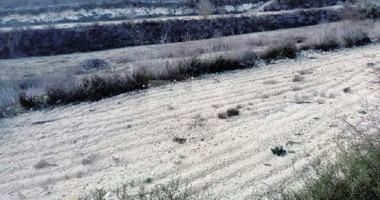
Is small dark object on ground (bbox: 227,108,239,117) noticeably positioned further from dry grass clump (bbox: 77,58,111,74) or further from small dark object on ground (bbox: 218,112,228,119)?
dry grass clump (bbox: 77,58,111,74)

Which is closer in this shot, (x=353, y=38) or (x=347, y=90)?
(x=347, y=90)

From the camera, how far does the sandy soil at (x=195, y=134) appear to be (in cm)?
546

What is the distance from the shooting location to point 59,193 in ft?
17.3

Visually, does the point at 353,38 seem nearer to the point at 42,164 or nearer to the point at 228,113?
the point at 228,113

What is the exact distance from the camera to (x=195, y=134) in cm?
677

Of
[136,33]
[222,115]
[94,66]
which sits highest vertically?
[222,115]

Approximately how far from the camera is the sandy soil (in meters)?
5.46

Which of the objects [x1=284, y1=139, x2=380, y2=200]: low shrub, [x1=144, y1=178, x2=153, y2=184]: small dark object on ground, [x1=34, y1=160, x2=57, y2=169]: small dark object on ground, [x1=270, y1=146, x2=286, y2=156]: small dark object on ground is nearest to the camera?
[x1=284, y1=139, x2=380, y2=200]: low shrub

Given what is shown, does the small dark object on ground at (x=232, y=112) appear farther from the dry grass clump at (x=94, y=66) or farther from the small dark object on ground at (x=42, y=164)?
the dry grass clump at (x=94, y=66)

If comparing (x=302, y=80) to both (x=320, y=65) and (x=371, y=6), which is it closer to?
(x=320, y=65)

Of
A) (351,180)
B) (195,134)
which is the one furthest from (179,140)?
(351,180)

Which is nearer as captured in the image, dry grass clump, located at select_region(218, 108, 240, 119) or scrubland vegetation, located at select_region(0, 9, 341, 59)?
dry grass clump, located at select_region(218, 108, 240, 119)

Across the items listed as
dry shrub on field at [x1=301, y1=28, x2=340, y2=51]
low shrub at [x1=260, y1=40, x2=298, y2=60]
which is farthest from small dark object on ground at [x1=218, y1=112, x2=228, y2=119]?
dry shrub on field at [x1=301, y1=28, x2=340, y2=51]

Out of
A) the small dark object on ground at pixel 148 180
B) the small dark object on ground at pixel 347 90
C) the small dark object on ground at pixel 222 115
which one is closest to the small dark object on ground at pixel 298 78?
the small dark object on ground at pixel 347 90
